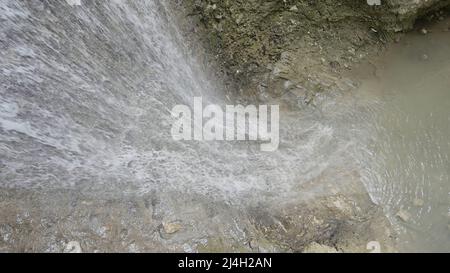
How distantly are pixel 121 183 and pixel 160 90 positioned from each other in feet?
2.62

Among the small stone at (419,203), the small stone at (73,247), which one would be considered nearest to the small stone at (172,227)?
the small stone at (73,247)

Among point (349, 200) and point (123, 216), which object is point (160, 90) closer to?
point (123, 216)

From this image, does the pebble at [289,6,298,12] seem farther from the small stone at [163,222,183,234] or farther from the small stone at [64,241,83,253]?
the small stone at [64,241,83,253]

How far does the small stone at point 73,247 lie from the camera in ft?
8.38

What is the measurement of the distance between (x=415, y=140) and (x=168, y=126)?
1.99m

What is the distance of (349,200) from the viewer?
10.1 ft

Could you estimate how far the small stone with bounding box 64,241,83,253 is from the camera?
2.55 metres

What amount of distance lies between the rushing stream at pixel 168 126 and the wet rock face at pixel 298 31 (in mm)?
262
